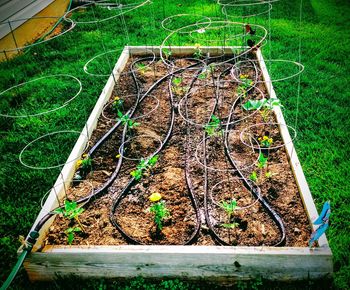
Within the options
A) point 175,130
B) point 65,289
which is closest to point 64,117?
point 175,130

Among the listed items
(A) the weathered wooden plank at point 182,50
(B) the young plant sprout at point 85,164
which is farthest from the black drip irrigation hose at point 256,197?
(A) the weathered wooden plank at point 182,50

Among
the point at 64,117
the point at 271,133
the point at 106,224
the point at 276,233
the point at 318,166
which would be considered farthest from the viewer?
the point at 64,117

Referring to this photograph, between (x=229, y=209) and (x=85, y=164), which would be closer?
(x=229, y=209)

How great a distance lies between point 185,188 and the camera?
8.60 ft

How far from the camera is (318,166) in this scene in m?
2.91

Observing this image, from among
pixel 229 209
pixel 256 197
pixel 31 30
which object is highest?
pixel 31 30

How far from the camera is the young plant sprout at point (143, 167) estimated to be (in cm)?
266

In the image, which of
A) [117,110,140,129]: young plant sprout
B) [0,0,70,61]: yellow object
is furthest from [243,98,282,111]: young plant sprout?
[0,0,70,61]: yellow object

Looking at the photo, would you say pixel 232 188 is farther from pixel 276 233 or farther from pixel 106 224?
pixel 106 224

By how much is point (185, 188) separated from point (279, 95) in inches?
75.5

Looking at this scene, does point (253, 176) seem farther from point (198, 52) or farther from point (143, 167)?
point (198, 52)

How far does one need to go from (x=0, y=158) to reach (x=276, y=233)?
269 cm

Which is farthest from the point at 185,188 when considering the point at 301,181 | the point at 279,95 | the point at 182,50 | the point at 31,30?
the point at 31,30

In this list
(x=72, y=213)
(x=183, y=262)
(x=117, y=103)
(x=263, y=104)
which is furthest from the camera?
(x=117, y=103)
